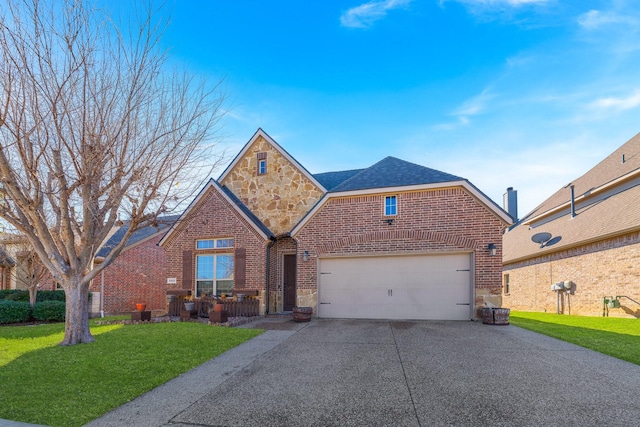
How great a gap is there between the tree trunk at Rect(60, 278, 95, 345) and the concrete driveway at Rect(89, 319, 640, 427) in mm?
3789

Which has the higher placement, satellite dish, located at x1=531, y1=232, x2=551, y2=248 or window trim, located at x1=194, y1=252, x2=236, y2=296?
satellite dish, located at x1=531, y1=232, x2=551, y2=248

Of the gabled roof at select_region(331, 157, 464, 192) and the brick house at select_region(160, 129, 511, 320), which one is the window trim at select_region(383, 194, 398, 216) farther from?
the gabled roof at select_region(331, 157, 464, 192)

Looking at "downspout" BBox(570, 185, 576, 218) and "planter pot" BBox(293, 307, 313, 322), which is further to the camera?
"downspout" BBox(570, 185, 576, 218)

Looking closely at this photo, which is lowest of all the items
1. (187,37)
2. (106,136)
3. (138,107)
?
(106,136)

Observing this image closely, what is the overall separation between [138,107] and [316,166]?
370 inches

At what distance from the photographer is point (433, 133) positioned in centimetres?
1329

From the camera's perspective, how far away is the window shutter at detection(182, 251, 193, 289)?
13.8 metres

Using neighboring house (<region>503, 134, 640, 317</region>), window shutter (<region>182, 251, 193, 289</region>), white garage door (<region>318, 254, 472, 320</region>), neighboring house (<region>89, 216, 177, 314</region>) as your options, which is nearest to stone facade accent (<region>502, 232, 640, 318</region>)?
neighboring house (<region>503, 134, 640, 317</region>)

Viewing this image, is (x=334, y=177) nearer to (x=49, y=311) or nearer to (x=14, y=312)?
(x=49, y=311)

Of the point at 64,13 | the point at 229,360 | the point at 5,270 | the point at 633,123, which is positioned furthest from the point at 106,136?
the point at 633,123

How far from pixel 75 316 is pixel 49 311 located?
27.8ft

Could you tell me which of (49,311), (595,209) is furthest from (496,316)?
(49,311)

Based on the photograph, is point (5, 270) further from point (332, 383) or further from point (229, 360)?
point (332, 383)

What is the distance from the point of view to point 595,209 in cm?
1694
